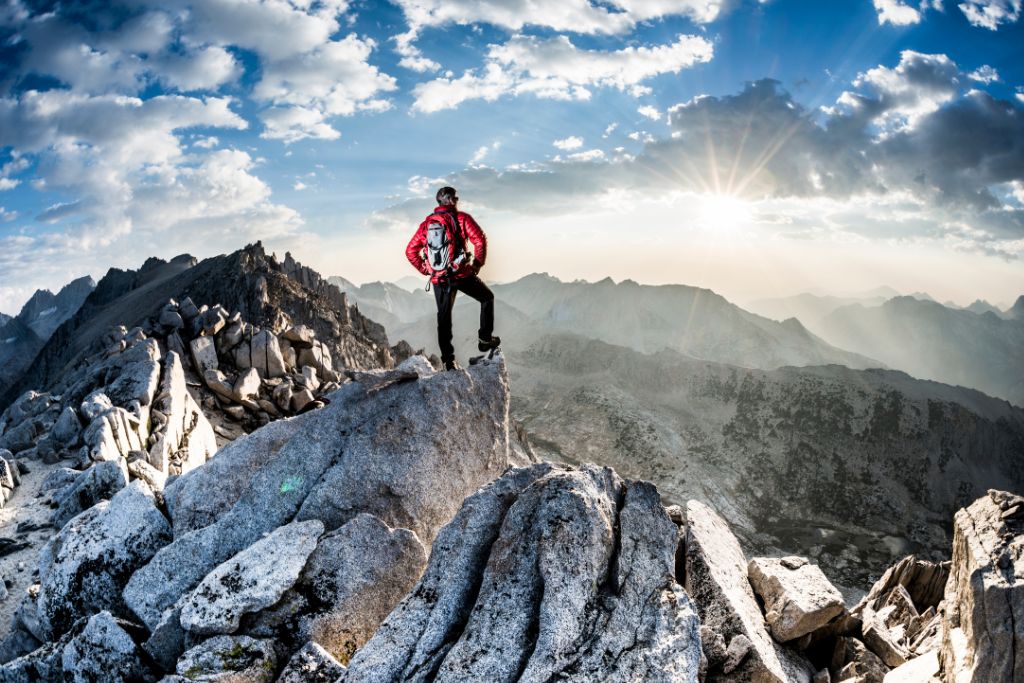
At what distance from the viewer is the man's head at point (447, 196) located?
1686 cm

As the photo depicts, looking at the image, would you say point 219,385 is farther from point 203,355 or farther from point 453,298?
point 453,298

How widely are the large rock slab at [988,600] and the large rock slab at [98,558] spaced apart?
19632 mm

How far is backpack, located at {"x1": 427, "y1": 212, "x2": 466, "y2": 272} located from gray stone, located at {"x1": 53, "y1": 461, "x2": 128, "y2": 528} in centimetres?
1496

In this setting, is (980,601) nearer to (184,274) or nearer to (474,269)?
(474,269)

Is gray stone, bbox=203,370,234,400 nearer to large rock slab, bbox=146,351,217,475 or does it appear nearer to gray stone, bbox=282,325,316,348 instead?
large rock slab, bbox=146,351,217,475

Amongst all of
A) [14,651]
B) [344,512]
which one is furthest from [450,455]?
[14,651]

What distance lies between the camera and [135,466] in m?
20.3

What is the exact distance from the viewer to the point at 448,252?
54.7 feet

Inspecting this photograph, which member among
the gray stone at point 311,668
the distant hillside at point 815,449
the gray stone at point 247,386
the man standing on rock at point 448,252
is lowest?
the distant hillside at point 815,449

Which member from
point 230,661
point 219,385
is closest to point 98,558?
point 230,661

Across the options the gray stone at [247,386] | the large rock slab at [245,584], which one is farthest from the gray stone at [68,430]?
the large rock slab at [245,584]

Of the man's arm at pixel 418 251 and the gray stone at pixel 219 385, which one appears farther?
the gray stone at pixel 219 385

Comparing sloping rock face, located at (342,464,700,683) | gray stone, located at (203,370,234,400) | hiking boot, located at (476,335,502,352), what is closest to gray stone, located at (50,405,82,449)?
gray stone, located at (203,370,234,400)

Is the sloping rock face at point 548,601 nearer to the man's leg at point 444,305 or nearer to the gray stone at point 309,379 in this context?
the man's leg at point 444,305
